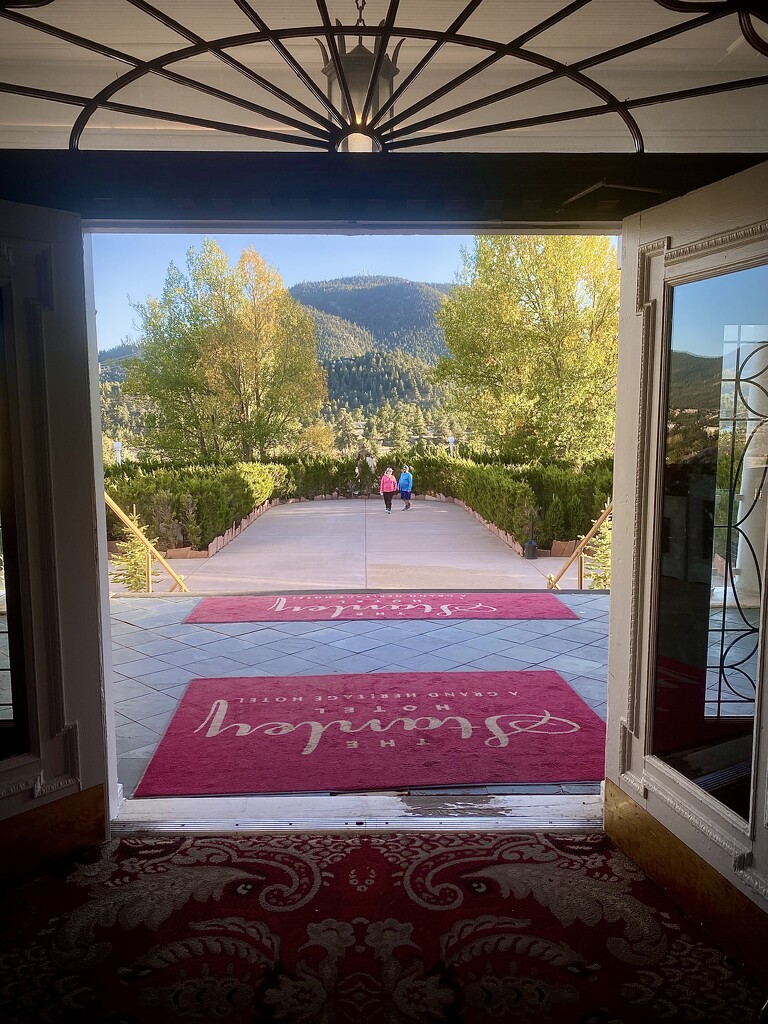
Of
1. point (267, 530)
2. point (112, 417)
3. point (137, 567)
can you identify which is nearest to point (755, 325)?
point (137, 567)

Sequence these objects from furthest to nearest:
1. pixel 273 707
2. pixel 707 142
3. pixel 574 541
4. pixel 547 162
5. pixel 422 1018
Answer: pixel 574 541 < pixel 273 707 < pixel 707 142 < pixel 547 162 < pixel 422 1018

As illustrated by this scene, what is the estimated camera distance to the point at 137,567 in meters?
9.93

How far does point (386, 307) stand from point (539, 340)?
271 ft

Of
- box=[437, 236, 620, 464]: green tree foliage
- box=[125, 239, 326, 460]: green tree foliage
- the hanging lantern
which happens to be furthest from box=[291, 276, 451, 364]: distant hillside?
the hanging lantern

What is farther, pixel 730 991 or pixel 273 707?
pixel 273 707

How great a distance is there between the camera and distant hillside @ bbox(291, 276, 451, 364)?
89.3 m

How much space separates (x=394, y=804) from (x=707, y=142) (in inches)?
125

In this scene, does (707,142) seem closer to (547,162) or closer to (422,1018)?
(547,162)

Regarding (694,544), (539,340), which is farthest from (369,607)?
(539,340)

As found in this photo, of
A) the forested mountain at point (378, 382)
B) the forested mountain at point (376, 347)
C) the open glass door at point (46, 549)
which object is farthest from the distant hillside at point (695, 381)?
the forested mountain at point (378, 382)

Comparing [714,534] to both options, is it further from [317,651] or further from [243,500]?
[243,500]

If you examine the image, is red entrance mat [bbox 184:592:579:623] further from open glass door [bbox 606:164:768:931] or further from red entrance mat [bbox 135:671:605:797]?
open glass door [bbox 606:164:768:931]

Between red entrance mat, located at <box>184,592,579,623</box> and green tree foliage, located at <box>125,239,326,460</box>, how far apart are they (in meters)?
16.5

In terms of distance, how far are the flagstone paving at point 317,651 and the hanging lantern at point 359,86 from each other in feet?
10.7
